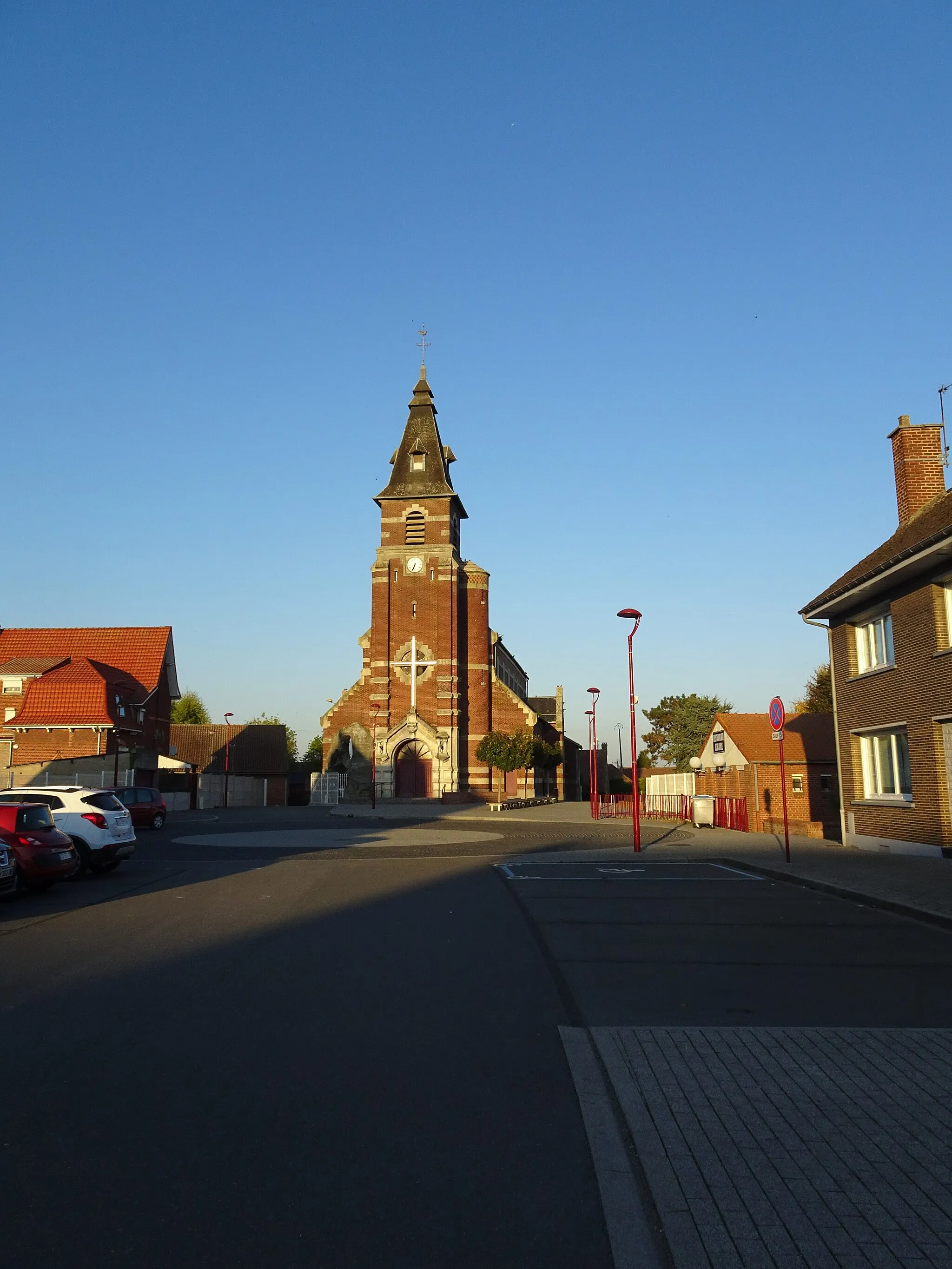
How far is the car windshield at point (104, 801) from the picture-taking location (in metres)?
18.3

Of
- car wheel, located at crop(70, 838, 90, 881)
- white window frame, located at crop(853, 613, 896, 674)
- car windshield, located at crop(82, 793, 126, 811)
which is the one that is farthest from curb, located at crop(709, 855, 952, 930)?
car wheel, located at crop(70, 838, 90, 881)

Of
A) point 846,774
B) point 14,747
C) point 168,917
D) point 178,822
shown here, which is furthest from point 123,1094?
point 14,747

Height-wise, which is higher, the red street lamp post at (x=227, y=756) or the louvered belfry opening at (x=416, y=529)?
the louvered belfry opening at (x=416, y=529)

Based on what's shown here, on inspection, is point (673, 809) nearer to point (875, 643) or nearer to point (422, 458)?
point (875, 643)

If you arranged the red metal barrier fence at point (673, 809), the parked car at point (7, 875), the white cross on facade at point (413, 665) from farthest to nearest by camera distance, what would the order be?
the white cross on facade at point (413, 665), the red metal barrier fence at point (673, 809), the parked car at point (7, 875)

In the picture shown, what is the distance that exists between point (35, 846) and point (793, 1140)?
42.6 ft

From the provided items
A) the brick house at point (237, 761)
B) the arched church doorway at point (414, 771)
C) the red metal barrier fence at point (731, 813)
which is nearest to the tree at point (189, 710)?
the brick house at point (237, 761)

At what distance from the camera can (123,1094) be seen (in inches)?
215

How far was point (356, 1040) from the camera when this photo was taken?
21.4 feet

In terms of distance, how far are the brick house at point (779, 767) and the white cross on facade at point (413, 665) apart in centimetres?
2032

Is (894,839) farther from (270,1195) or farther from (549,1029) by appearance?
(270,1195)

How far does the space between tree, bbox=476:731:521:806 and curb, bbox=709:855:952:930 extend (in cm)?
3370

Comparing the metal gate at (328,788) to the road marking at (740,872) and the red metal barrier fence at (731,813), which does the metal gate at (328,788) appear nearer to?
the red metal barrier fence at (731,813)

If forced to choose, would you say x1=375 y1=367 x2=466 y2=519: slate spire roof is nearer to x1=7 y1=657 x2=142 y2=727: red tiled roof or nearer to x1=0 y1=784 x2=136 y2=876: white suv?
x1=7 y1=657 x2=142 y2=727: red tiled roof
